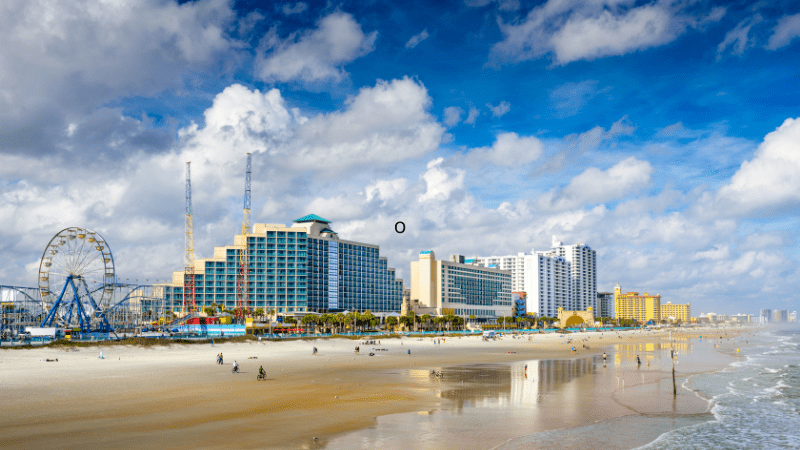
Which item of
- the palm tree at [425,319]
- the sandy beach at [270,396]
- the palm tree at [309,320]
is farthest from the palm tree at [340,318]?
the sandy beach at [270,396]

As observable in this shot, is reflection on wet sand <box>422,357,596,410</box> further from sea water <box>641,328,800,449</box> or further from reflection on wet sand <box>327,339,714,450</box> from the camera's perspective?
sea water <box>641,328,800,449</box>

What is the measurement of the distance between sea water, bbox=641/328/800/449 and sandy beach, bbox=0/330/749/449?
8.20 ft

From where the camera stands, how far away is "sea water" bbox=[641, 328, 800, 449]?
28125 millimetres

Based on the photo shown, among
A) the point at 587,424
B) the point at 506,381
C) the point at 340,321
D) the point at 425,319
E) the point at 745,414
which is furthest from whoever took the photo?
the point at 425,319

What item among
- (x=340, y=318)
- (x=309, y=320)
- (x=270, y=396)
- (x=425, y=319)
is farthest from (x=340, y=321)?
(x=270, y=396)

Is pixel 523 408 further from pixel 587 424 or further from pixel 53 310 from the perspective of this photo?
pixel 53 310

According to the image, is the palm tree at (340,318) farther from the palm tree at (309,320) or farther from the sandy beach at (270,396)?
the sandy beach at (270,396)

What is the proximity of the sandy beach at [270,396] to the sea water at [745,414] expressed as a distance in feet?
8.20

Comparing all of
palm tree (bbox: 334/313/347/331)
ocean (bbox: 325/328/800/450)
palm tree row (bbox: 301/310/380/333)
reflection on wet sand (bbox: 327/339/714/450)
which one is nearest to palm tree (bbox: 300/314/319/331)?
palm tree row (bbox: 301/310/380/333)

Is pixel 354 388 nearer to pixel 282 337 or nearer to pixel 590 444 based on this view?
pixel 590 444

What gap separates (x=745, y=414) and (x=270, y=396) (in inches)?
1224

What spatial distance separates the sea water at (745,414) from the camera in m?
28.1

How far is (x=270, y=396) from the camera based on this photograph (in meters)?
39.5

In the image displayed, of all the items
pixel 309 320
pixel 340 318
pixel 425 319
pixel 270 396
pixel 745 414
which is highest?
pixel 270 396
